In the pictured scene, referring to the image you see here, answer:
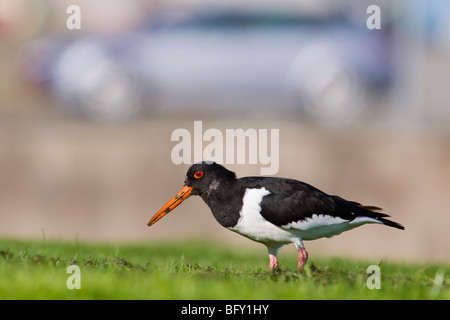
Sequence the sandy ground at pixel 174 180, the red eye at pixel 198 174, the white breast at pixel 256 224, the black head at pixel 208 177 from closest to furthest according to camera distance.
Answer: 1. the white breast at pixel 256 224
2. the black head at pixel 208 177
3. the red eye at pixel 198 174
4. the sandy ground at pixel 174 180

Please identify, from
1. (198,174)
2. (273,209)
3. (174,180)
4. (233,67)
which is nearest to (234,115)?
(233,67)

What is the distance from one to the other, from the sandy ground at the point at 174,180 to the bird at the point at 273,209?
22.7 ft

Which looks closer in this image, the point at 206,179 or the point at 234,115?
the point at 206,179

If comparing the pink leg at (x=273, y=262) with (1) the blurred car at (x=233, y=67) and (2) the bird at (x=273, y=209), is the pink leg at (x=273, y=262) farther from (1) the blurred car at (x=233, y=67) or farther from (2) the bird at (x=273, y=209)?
(1) the blurred car at (x=233, y=67)

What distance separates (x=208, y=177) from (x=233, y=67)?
9000 millimetres

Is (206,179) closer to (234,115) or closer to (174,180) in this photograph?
(174,180)

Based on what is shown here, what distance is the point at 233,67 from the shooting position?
17953 millimetres

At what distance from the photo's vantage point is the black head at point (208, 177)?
9.10 meters

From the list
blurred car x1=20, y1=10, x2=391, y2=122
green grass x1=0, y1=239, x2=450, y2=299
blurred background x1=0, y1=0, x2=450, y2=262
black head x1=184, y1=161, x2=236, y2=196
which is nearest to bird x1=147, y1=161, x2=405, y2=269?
black head x1=184, y1=161, x2=236, y2=196

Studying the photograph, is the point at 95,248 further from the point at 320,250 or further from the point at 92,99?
the point at 92,99

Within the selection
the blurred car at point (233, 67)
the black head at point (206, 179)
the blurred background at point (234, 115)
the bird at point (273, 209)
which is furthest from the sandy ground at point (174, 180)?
the bird at point (273, 209)

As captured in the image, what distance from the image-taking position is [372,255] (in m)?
15.6

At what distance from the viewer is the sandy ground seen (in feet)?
53.7

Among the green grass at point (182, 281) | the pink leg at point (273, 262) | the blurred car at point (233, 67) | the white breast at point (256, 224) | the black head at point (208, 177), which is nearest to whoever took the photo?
the green grass at point (182, 281)
